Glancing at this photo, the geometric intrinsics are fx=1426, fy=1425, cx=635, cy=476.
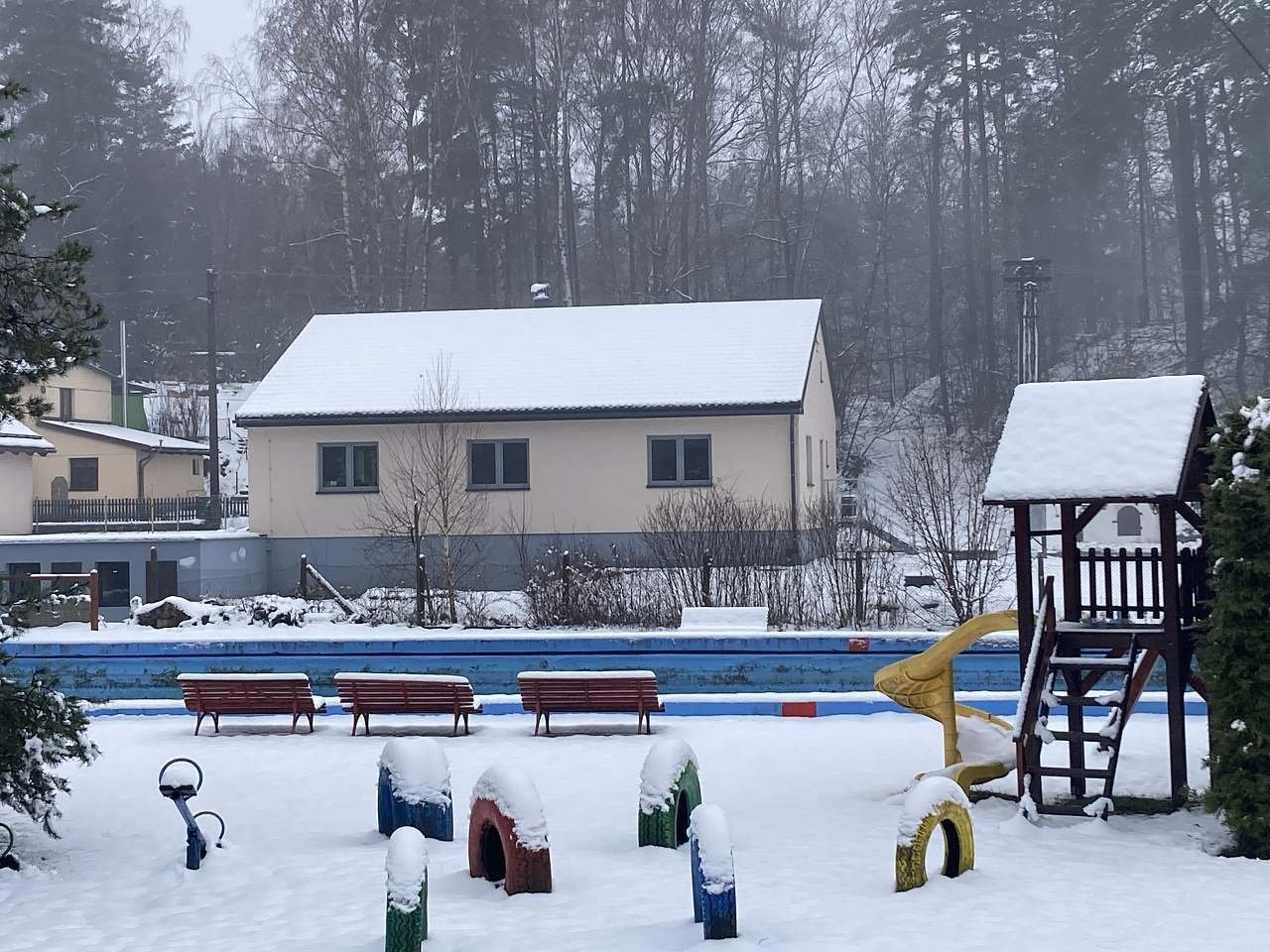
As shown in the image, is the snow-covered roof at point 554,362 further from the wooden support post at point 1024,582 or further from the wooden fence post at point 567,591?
the wooden support post at point 1024,582

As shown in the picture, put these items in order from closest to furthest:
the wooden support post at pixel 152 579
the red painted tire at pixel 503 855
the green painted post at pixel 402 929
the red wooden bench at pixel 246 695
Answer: the green painted post at pixel 402 929 < the red painted tire at pixel 503 855 < the red wooden bench at pixel 246 695 < the wooden support post at pixel 152 579

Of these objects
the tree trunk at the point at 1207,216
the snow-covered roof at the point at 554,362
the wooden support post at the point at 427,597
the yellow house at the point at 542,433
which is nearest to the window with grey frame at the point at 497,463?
the yellow house at the point at 542,433

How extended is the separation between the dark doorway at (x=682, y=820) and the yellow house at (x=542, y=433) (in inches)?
751

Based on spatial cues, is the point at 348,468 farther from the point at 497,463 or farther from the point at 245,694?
the point at 245,694

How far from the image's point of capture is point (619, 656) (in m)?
18.7

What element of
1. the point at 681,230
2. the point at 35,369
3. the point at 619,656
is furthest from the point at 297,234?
the point at 35,369

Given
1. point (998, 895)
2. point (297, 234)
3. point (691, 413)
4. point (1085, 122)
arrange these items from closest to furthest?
point (998, 895), point (691, 413), point (1085, 122), point (297, 234)

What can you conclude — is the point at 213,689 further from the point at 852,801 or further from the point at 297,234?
the point at 297,234

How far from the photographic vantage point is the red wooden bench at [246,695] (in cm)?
→ 1595

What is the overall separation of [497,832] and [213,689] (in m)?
7.47

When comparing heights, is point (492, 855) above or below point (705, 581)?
below

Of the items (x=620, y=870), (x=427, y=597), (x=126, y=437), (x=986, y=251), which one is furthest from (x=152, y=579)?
(x=986, y=251)

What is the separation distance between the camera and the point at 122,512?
1549 inches

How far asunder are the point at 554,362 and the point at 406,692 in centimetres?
1790
